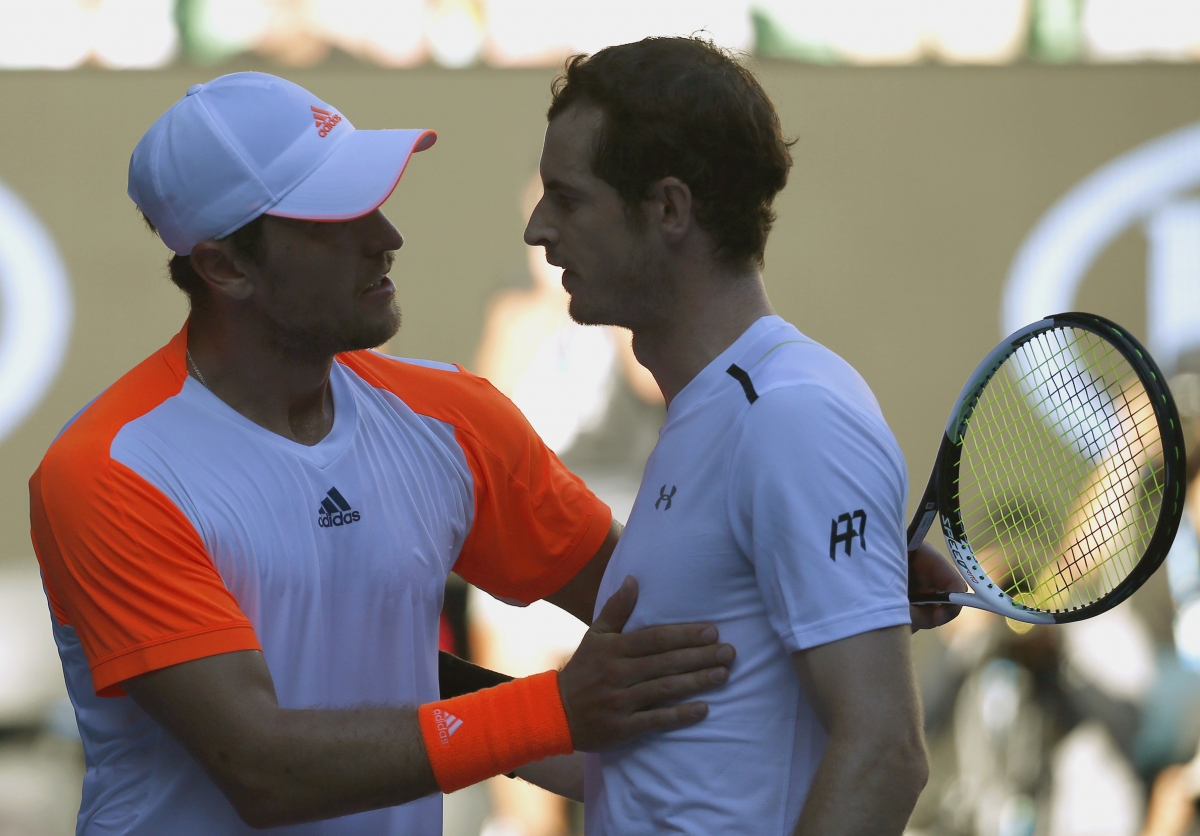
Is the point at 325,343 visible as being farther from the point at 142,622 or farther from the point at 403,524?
the point at 142,622

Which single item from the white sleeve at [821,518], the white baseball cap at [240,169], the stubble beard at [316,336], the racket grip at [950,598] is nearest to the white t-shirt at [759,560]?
the white sleeve at [821,518]

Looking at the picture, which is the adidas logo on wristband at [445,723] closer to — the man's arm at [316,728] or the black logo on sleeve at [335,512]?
the man's arm at [316,728]

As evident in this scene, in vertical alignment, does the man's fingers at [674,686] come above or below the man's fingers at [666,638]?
below

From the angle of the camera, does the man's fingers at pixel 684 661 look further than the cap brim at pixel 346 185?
No

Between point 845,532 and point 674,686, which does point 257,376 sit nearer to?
point 674,686

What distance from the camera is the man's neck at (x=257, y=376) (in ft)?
5.23

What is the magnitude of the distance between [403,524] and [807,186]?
3182 mm

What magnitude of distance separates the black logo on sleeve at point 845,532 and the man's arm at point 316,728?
228 mm

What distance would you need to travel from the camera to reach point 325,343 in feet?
5.27

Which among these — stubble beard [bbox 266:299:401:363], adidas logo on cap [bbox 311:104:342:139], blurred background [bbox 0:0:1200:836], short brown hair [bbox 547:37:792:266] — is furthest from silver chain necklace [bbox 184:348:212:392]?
blurred background [bbox 0:0:1200:836]

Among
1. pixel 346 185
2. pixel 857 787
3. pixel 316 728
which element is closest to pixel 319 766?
pixel 316 728

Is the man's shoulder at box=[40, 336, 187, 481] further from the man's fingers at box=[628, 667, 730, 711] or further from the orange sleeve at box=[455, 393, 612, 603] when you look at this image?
the man's fingers at box=[628, 667, 730, 711]

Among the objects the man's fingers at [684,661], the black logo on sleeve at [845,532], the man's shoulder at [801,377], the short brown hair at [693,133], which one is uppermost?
the short brown hair at [693,133]

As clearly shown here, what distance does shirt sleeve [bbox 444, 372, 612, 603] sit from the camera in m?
1.75
